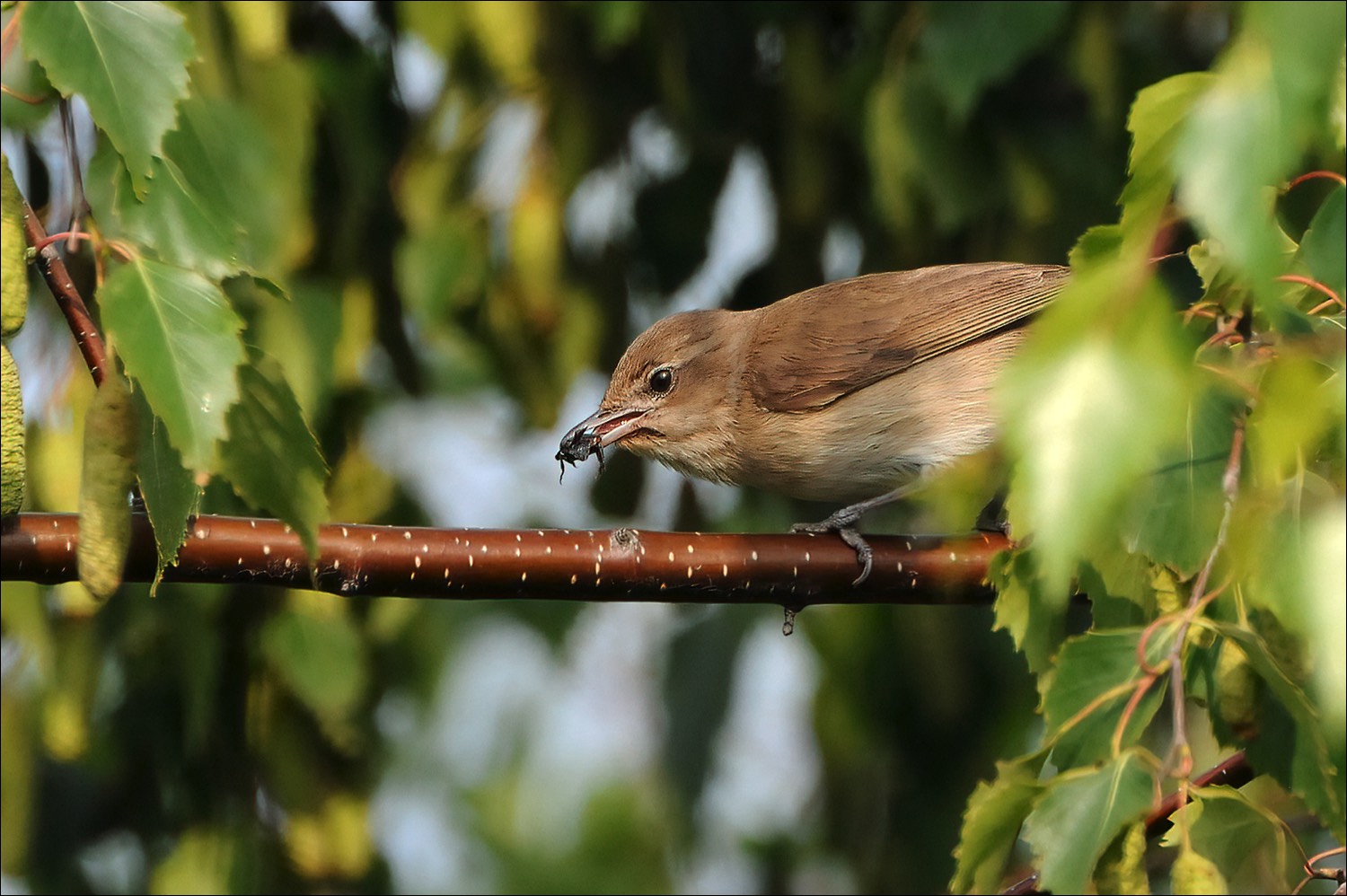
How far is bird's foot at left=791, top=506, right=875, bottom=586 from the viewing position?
11.4ft

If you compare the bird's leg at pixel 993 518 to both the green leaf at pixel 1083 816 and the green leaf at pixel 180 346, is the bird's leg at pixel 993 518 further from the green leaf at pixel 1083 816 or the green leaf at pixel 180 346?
the green leaf at pixel 180 346

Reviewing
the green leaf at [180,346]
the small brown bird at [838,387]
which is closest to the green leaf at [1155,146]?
the green leaf at [180,346]

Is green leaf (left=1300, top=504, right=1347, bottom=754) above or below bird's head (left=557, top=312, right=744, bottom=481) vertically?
below

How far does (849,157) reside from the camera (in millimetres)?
4895

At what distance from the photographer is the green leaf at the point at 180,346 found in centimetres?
189

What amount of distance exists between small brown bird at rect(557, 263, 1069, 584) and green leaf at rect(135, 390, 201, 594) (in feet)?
7.14

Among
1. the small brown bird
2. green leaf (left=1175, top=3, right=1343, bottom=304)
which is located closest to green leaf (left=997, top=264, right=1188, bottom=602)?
green leaf (left=1175, top=3, right=1343, bottom=304)

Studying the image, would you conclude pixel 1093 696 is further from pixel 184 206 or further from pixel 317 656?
pixel 317 656

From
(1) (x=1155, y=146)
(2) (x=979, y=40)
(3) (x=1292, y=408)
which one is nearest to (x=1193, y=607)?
(3) (x=1292, y=408)

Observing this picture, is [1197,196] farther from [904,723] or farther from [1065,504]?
[904,723]

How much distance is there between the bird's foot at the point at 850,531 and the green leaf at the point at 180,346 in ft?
5.90

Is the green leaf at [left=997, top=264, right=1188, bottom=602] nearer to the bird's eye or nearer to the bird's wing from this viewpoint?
the bird's wing

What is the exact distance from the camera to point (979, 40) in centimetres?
377

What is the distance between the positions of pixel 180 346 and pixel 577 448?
261cm
